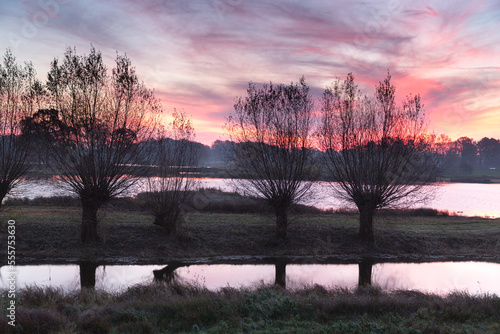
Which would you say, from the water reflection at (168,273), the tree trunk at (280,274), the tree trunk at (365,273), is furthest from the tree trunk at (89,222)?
the tree trunk at (365,273)

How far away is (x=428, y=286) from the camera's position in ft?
47.5

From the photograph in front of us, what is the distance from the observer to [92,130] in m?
17.1

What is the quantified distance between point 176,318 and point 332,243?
45.4 ft

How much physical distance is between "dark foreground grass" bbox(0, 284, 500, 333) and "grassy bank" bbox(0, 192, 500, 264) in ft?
24.8

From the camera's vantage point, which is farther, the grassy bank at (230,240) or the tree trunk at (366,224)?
the tree trunk at (366,224)

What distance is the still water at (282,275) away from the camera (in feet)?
45.7

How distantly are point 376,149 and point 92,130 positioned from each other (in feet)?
50.8

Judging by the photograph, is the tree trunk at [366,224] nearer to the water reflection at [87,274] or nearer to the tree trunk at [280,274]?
the tree trunk at [280,274]

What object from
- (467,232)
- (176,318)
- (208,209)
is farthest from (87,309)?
(467,232)

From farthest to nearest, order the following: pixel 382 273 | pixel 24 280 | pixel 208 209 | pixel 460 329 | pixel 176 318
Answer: pixel 208 209 → pixel 382 273 → pixel 24 280 → pixel 176 318 → pixel 460 329

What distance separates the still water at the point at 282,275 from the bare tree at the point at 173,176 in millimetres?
3894

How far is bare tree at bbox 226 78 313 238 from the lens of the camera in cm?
1988

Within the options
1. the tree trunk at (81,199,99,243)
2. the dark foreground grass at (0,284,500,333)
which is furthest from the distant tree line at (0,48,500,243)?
the dark foreground grass at (0,284,500,333)

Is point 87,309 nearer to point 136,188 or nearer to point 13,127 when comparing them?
point 136,188
